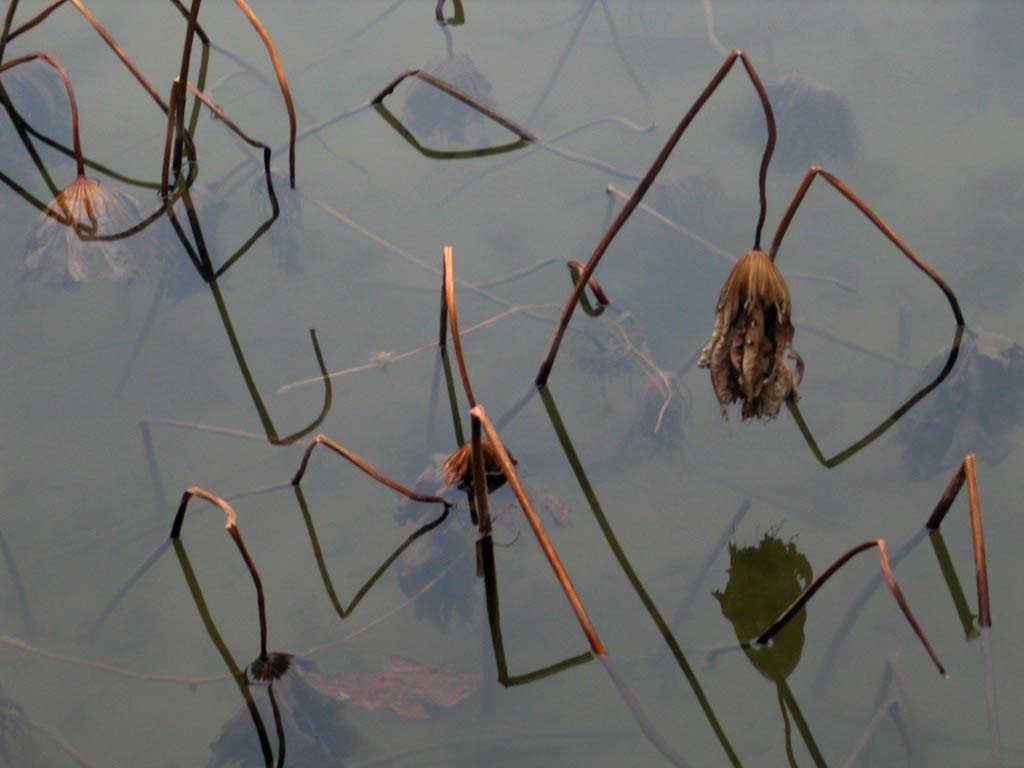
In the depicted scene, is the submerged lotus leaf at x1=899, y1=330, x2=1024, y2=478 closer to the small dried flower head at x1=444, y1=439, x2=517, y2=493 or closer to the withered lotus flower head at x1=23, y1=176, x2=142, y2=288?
the small dried flower head at x1=444, y1=439, x2=517, y2=493

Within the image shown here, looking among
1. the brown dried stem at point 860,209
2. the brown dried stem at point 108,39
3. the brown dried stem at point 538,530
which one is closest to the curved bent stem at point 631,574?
the brown dried stem at point 538,530

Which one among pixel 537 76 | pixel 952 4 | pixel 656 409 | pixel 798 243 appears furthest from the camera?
pixel 952 4

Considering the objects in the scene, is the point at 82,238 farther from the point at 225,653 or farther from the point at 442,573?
the point at 442,573

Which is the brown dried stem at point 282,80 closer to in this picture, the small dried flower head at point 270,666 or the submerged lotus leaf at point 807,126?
the submerged lotus leaf at point 807,126

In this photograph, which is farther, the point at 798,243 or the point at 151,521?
the point at 798,243

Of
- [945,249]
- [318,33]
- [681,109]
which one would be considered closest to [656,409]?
[945,249]

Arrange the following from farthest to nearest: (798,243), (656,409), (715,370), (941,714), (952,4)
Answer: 1. (952,4)
2. (798,243)
3. (656,409)
4. (715,370)
5. (941,714)

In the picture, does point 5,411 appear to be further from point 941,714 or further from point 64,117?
point 941,714
